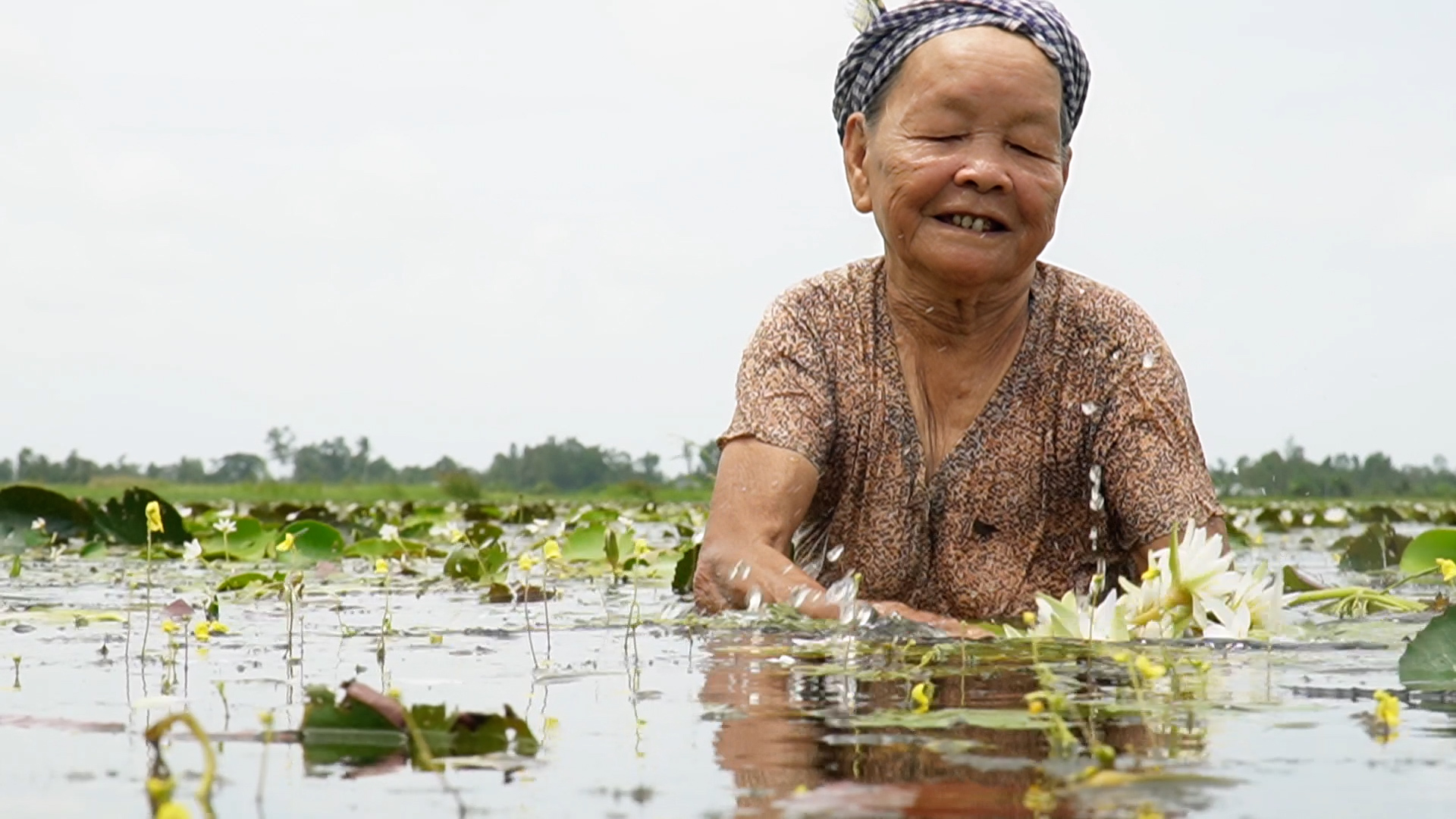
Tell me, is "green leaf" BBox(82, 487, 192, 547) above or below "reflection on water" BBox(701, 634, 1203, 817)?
above

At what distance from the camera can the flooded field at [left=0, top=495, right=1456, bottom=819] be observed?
1711mm

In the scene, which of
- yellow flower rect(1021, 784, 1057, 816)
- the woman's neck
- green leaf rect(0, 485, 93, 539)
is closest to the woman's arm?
the woman's neck

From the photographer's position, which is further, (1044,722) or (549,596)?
(549,596)

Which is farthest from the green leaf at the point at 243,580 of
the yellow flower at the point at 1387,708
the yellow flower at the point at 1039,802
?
the yellow flower at the point at 1039,802

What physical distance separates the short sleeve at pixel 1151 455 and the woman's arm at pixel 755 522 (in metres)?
0.55

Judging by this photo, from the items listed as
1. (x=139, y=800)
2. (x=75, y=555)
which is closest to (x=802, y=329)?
(x=139, y=800)

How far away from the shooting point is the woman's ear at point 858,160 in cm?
416

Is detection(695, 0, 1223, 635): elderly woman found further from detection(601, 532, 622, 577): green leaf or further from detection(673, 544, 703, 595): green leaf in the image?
detection(601, 532, 622, 577): green leaf

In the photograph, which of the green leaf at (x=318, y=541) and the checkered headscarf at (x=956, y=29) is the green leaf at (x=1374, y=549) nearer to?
the checkered headscarf at (x=956, y=29)

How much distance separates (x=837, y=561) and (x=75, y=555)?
5.31 m

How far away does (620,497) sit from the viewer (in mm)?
32531

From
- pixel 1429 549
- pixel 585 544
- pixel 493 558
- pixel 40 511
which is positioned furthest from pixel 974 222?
pixel 40 511

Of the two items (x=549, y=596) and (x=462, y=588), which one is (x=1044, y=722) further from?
(x=462, y=588)

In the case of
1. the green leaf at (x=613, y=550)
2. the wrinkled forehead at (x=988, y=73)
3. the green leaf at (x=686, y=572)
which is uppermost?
the wrinkled forehead at (x=988, y=73)
